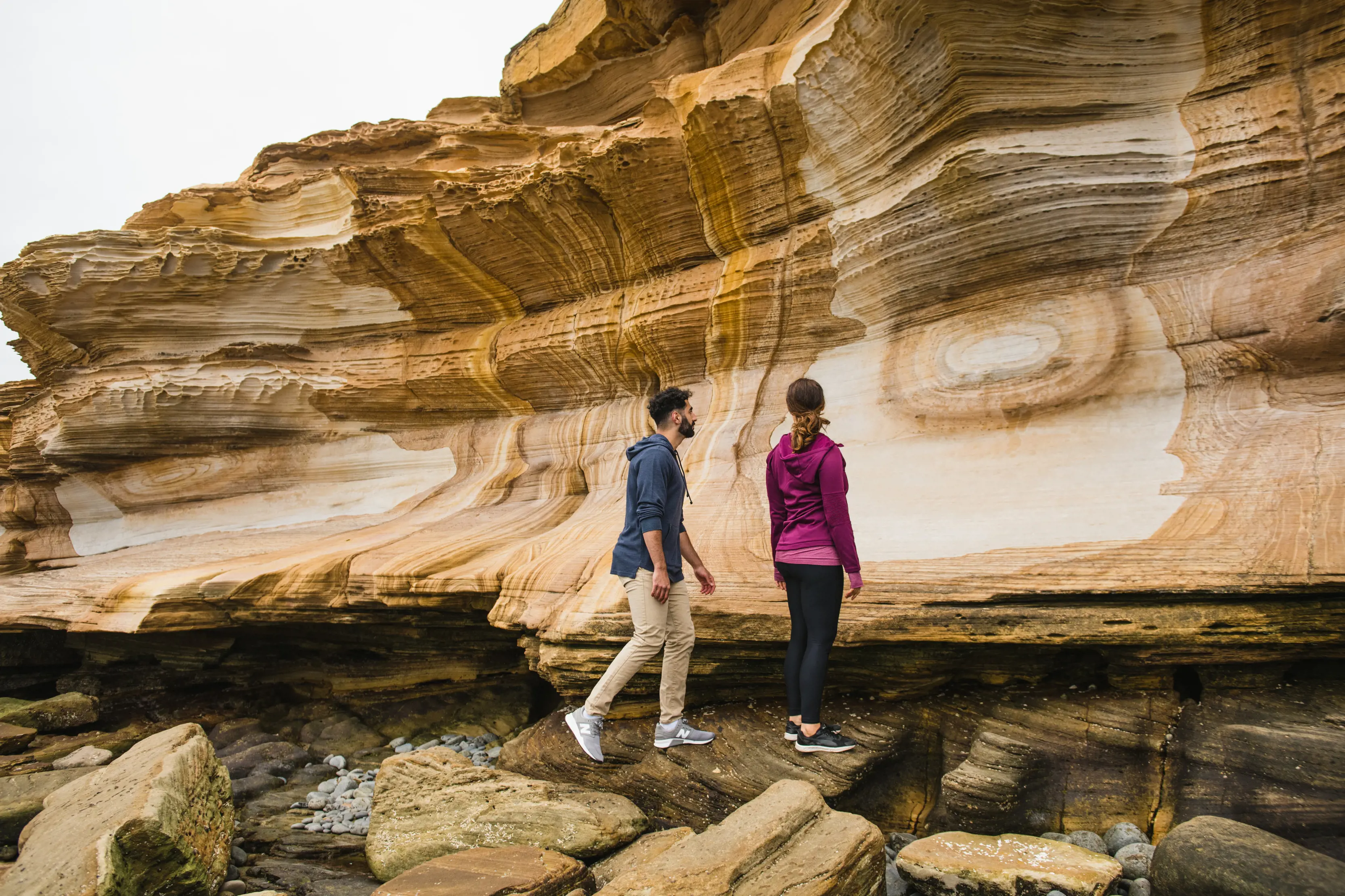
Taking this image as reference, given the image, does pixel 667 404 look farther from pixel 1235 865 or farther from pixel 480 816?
pixel 1235 865

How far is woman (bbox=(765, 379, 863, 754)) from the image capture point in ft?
11.5

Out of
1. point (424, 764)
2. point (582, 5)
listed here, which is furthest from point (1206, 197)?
point (582, 5)

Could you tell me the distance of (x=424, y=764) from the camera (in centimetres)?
411

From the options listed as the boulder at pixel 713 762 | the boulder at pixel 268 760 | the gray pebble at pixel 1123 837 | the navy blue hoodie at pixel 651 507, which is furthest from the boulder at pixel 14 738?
the gray pebble at pixel 1123 837

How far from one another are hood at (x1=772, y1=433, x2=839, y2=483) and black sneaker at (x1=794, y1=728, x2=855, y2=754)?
118 centimetres

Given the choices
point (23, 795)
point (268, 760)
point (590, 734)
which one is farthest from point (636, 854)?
point (23, 795)

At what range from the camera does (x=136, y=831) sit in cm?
328

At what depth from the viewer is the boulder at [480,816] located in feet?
11.7

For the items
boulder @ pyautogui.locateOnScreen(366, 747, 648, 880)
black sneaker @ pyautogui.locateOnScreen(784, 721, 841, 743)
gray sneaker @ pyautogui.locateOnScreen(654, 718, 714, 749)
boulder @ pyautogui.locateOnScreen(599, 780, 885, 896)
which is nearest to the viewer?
boulder @ pyautogui.locateOnScreen(599, 780, 885, 896)

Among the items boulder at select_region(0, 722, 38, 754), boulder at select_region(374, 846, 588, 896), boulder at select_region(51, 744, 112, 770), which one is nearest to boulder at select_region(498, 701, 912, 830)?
boulder at select_region(374, 846, 588, 896)

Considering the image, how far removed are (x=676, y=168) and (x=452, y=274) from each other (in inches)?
111

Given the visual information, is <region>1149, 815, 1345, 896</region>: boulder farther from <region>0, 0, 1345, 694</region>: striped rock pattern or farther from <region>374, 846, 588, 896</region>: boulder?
<region>374, 846, 588, 896</region>: boulder

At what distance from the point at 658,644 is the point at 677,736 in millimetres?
531

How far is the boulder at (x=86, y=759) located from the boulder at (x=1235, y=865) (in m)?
6.14
